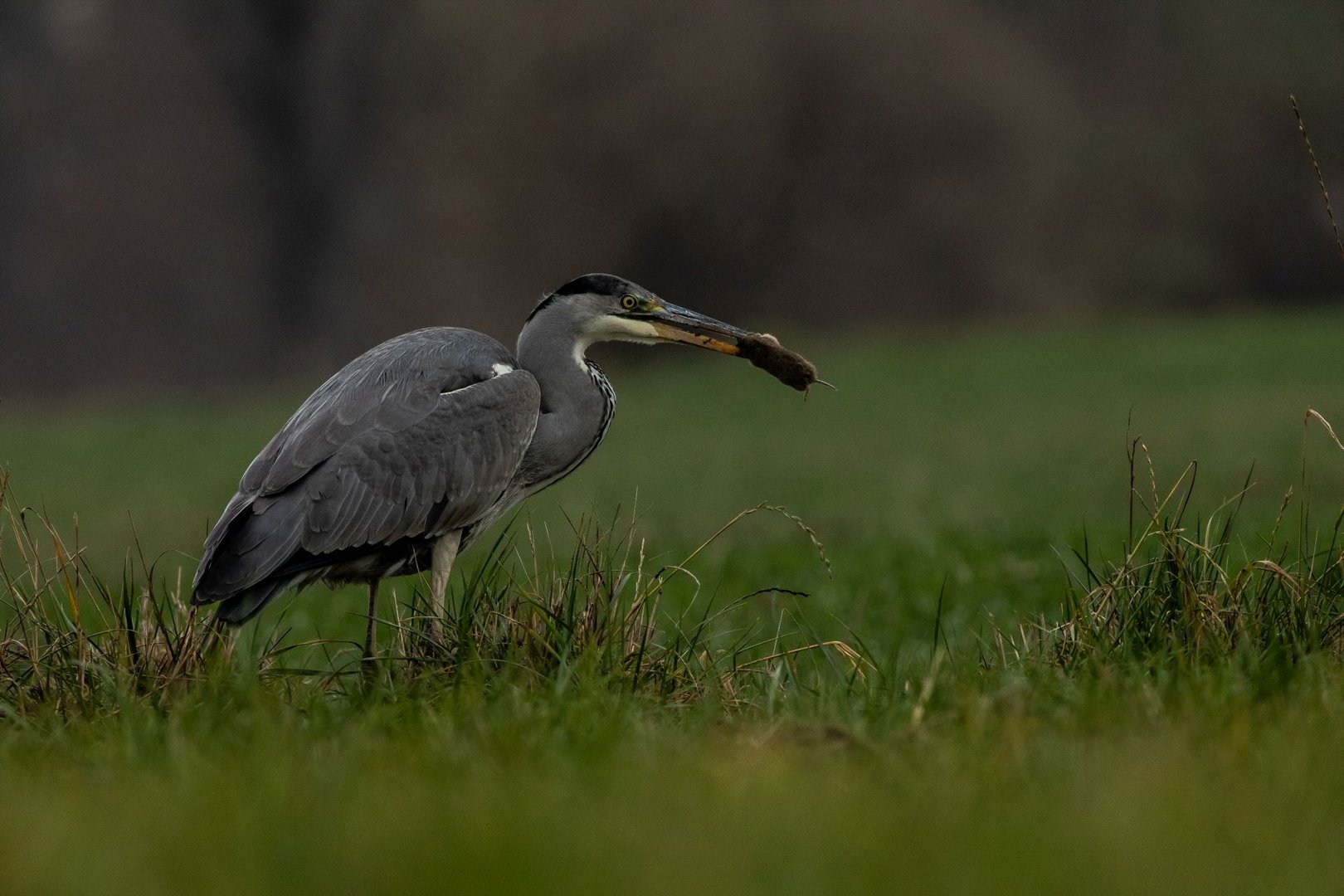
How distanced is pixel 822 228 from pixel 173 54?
14.9m

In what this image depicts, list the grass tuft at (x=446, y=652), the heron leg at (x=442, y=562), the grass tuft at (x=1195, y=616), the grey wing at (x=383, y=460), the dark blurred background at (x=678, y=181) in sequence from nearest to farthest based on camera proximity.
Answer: the grass tuft at (x=1195, y=616) < the grass tuft at (x=446, y=652) < the grey wing at (x=383, y=460) < the heron leg at (x=442, y=562) < the dark blurred background at (x=678, y=181)

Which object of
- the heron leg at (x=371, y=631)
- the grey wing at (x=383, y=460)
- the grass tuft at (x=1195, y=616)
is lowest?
the heron leg at (x=371, y=631)

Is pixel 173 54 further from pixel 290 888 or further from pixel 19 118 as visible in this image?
pixel 290 888

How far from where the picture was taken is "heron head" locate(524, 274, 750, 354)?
6.25 meters

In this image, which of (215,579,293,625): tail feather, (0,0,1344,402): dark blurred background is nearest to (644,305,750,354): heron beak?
(215,579,293,625): tail feather

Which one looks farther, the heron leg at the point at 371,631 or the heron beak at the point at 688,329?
the heron beak at the point at 688,329

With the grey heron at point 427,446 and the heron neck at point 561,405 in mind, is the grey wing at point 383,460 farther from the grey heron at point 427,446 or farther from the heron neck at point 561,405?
the heron neck at point 561,405

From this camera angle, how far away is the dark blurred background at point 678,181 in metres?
36.3

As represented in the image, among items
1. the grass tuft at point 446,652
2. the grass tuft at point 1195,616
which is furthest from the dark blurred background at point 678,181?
the grass tuft at point 1195,616

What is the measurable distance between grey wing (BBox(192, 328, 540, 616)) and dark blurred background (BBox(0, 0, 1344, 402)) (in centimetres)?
2889

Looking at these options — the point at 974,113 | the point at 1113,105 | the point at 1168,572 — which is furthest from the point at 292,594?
the point at 1113,105

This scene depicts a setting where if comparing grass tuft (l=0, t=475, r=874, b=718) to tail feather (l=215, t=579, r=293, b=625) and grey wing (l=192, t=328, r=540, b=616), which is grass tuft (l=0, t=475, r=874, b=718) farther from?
grey wing (l=192, t=328, r=540, b=616)

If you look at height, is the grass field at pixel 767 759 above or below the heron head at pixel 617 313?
below

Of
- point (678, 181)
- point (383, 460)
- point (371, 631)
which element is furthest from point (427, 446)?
point (678, 181)
